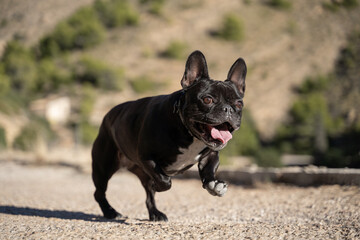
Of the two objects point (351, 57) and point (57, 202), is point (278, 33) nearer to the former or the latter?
point (351, 57)

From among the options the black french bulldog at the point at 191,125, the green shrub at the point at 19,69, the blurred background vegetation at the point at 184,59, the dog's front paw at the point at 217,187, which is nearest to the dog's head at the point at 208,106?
the black french bulldog at the point at 191,125

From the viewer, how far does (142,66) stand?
203ft

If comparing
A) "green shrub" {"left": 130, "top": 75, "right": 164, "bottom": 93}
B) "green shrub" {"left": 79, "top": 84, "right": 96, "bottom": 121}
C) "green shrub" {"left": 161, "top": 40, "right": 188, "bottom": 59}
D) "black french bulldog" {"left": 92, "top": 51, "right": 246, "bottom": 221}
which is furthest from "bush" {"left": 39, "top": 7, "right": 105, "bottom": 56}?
"black french bulldog" {"left": 92, "top": 51, "right": 246, "bottom": 221}

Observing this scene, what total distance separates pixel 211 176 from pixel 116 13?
228ft

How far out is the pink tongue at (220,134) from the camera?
4.37 m

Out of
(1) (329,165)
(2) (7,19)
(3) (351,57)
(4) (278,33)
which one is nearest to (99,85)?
(2) (7,19)

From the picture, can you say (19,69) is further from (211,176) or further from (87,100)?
(211,176)

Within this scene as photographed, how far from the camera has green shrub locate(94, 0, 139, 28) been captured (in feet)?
231

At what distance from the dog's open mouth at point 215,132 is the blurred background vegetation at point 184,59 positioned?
92.4 feet

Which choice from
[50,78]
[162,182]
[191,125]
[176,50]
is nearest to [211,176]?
[162,182]

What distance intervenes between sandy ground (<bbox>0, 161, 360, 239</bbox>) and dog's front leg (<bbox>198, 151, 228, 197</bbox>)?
35 centimetres

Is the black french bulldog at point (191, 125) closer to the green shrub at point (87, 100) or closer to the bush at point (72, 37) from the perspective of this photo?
the green shrub at point (87, 100)

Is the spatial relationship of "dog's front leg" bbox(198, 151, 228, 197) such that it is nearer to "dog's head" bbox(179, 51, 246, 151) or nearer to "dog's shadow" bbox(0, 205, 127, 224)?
"dog's head" bbox(179, 51, 246, 151)

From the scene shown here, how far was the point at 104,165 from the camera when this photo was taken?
19.7ft
